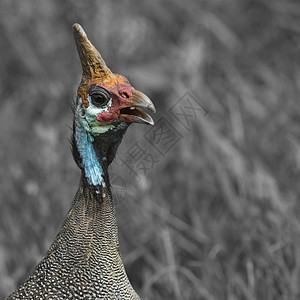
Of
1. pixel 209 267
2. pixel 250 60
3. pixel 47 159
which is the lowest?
pixel 209 267

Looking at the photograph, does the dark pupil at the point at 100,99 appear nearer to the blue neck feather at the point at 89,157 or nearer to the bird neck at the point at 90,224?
the blue neck feather at the point at 89,157

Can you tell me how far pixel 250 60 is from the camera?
4.08m

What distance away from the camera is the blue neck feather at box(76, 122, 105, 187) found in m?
1.65

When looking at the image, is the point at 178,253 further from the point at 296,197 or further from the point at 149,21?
the point at 149,21

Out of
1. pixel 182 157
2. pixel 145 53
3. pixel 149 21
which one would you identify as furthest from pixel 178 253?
pixel 149 21

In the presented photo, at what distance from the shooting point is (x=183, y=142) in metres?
3.40

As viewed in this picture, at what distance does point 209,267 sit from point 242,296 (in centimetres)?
20

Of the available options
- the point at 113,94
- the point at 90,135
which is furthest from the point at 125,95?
the point at 90,135

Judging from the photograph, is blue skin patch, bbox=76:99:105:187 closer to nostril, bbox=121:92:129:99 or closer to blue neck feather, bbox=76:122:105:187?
blue neck feather, bbox=76:122:105:187

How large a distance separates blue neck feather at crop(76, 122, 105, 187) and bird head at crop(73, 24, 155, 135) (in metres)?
0.02

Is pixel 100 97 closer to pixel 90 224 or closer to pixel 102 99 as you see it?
pixel 102 99

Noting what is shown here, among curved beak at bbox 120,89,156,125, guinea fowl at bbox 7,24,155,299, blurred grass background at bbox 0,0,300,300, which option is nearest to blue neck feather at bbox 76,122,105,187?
guinea fowl at bbox 7,24,155,299

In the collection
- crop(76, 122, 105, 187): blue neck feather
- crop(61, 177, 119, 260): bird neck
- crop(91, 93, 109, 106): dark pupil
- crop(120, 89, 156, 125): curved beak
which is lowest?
crop(61, 177, 119, 260): bird neck

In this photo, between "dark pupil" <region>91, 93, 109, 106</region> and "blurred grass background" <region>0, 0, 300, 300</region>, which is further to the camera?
"blurred grass background" <region>0, 0, 300, 300</region>
